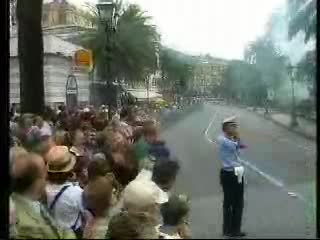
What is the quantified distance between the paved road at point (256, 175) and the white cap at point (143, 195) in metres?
0.12

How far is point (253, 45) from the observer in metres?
3.81

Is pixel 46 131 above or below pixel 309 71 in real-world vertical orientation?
below

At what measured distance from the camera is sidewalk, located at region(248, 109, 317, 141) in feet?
12.0

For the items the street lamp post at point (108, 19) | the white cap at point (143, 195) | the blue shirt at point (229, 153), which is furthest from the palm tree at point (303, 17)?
the white cap at point (143, 195)

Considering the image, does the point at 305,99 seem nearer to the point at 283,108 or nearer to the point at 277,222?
the point at 283,108

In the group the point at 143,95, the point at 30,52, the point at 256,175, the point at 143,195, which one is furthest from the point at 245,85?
the point at 30,52

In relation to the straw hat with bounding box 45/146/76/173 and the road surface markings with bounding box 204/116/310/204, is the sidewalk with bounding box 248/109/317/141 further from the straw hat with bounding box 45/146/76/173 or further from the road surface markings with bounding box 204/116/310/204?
the straw hat with bounding box 45/146/76/173

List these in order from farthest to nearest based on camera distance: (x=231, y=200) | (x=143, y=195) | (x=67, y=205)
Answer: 1. (x=67, y=205)
2. (x=231, y=200)
3. (x=143, y=195)

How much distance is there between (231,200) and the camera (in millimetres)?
3779

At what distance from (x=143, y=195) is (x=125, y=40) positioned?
80 centimetres

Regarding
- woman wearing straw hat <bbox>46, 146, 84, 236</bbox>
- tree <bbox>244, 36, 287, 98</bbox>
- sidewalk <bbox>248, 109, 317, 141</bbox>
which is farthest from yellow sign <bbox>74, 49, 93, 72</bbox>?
sidewalk <bbox>248, 109, 317, 141</bbox>

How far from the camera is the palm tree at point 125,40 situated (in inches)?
A: 154

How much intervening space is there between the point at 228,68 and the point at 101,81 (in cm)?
64

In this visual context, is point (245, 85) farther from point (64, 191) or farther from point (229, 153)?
point (64, 191)
